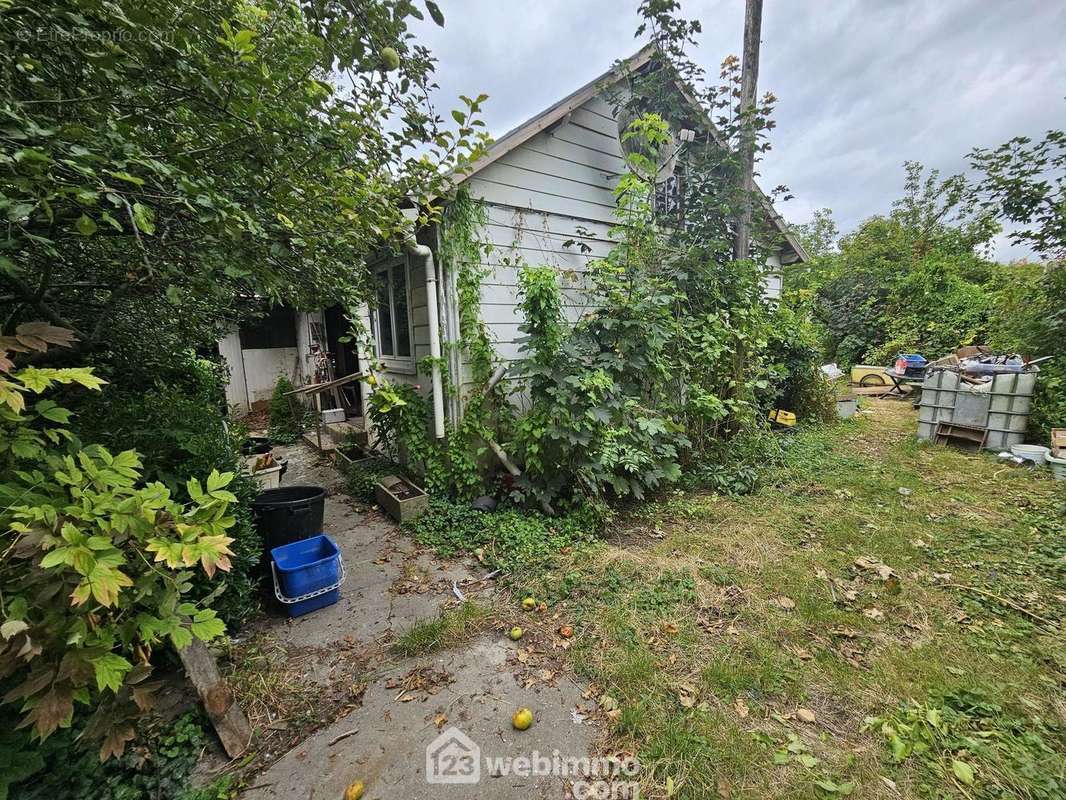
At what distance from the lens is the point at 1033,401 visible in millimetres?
5277

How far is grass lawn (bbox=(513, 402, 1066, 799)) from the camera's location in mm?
1656

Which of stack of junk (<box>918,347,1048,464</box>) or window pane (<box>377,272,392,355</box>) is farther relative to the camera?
stack of junk (<box>918,347,1048,464</box>)

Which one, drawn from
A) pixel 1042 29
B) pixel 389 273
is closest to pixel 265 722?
pixel 389 273

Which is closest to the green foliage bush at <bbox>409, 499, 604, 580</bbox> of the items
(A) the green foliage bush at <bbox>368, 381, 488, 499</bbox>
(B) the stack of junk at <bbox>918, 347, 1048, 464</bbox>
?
(A) the green foliage bush at <bbox>368, 381, 488, 499</bbox>

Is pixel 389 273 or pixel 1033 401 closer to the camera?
pixel 389 273

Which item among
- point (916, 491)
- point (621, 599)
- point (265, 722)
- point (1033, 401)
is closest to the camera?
point (265, 722)

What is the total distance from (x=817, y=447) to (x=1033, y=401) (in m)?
2.64

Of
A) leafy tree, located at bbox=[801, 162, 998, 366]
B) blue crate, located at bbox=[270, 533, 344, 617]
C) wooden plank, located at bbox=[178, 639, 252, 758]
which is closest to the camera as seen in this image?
wooden plank, located at bbox=[178, 639, 252, 758]

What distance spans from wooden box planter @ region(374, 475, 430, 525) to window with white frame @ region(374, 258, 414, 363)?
1439 millimetres

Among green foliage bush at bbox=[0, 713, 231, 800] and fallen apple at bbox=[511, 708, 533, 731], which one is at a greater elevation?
green foliage bush at bbox=[0, 713, 231, 800]

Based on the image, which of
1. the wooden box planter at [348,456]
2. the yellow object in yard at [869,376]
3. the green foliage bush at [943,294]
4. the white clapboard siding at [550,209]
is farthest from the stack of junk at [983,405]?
the wooden box planter at [348,456]

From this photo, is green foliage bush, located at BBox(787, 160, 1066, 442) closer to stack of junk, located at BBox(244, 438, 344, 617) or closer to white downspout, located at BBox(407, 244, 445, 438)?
white downspout, located at BBox(407, 244, 445, 438)

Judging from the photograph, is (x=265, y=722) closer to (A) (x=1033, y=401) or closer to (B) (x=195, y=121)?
(B) (x=195, y=121)

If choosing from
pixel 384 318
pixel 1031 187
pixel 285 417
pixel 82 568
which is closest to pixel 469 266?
pixel 384 318
